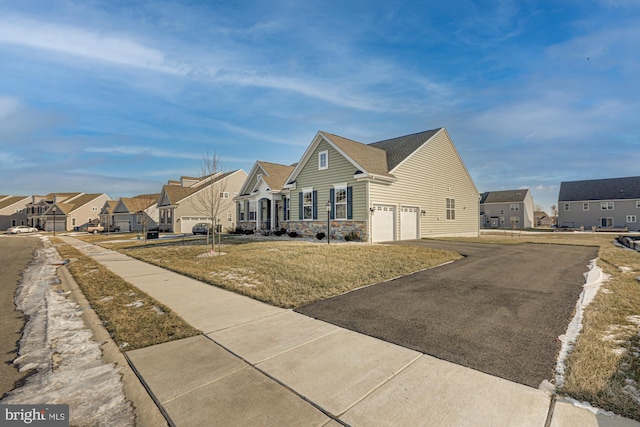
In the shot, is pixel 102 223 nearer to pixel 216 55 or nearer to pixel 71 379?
pixel 216 55

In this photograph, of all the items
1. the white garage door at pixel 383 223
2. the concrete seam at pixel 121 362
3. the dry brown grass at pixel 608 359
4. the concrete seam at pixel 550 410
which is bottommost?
the concrete seam at pixel 121 362

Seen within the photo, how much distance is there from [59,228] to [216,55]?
196ft

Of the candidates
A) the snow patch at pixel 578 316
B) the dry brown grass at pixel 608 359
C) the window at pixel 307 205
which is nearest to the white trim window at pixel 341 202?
the window at pixel 307 205

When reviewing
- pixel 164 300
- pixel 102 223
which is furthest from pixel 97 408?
pixel 102 223

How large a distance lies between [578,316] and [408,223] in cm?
1402

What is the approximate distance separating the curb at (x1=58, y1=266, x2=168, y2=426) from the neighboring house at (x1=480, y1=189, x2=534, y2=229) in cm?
6010

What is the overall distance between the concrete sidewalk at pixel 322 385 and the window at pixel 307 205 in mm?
15075

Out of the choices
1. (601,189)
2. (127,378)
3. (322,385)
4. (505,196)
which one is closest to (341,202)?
(322,385)

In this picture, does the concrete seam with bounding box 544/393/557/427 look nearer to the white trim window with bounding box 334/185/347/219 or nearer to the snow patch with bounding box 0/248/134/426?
the snow patch with bounding box 0/248/134/426

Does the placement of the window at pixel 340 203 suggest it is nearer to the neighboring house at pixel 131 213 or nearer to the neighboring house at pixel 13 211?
the neighboring house at pixel 131 213

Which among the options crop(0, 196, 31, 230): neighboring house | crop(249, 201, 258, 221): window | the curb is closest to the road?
the curb

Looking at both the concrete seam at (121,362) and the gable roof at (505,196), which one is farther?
the gable roof at (505,196)

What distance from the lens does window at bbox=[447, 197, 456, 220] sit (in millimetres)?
22781

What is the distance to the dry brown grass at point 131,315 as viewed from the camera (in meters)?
4.42
